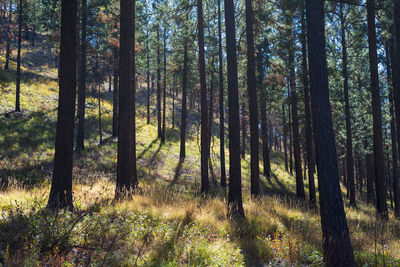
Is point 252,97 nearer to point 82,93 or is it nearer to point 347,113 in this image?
point 347,113

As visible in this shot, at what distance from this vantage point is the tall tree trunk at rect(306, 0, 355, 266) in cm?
455

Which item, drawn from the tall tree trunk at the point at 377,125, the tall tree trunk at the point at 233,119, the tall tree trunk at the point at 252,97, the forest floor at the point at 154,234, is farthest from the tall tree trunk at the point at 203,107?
the tall tree trunk at the point at 377,125

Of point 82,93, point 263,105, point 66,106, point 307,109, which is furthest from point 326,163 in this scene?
point 82,93

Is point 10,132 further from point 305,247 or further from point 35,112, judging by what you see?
point 305,247

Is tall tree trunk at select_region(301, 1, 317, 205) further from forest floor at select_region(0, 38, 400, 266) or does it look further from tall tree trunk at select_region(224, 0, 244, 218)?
tall tree trunk at select_region(224, 0, 244, 218)

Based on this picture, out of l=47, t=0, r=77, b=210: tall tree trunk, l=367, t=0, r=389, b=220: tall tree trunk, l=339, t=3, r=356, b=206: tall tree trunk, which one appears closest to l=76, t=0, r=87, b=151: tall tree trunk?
l=47, t=0, r=77, b=210: tall tree trunk

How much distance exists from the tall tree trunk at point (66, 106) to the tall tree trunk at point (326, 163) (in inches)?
230

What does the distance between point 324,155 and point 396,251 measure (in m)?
3.07

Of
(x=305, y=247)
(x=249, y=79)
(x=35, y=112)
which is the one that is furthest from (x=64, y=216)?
(x=35, y=112)

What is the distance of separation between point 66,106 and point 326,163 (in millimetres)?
6242

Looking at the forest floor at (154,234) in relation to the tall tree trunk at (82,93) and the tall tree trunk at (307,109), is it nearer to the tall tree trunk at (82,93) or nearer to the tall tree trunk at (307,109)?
the tall tree trunk at (307,109)

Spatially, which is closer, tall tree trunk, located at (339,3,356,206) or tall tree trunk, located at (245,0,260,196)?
tall tree trunk, located at (245,0,260,196)

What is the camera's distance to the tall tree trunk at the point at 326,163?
455 centimetres

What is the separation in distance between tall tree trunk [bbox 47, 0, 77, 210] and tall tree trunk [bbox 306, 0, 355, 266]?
5834 mm
